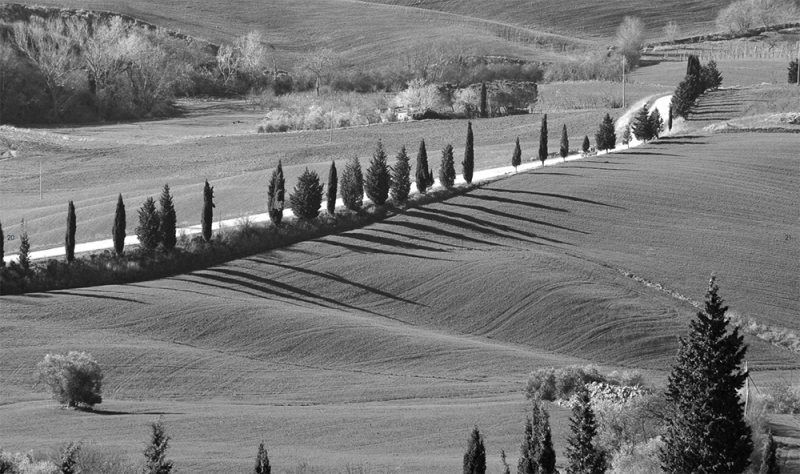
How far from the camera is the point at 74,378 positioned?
50156mm

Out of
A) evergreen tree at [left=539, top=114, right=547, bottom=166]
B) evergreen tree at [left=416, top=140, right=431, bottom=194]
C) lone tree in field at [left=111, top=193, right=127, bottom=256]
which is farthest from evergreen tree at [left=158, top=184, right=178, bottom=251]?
evergreen tree at [left=539, top=114, right=547, bottom=166]

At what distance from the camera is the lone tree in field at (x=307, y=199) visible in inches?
3007

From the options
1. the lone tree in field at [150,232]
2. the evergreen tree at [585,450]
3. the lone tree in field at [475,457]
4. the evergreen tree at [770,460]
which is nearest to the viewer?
the evergreen tree at [770,460]

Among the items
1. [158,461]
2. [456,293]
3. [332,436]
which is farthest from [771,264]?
[158,461]

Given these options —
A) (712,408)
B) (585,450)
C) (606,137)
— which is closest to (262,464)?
(585,450)

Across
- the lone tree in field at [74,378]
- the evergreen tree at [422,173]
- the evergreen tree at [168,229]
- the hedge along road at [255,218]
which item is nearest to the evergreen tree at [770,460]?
the lone tree in field at [74,378]

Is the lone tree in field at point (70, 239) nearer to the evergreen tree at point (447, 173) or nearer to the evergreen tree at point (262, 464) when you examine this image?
Answer: the evergreen tree at point (447, 173)

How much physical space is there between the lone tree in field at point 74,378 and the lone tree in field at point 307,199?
25.5 m

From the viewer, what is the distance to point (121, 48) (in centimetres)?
16700

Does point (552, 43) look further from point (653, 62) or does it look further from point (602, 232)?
point (602, 232)

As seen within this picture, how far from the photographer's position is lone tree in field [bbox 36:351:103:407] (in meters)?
50.1

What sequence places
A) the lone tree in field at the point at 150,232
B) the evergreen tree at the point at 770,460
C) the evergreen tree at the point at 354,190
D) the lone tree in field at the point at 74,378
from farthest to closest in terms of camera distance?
the evergreen tree at the point at 354,190 → the lone tree in field at the point at 150,232 → the lone tree in field at the point at 74,378 → the evergreen tree at the point at 770,460

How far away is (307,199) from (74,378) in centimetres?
2825

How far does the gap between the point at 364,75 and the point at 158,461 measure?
151 metres
